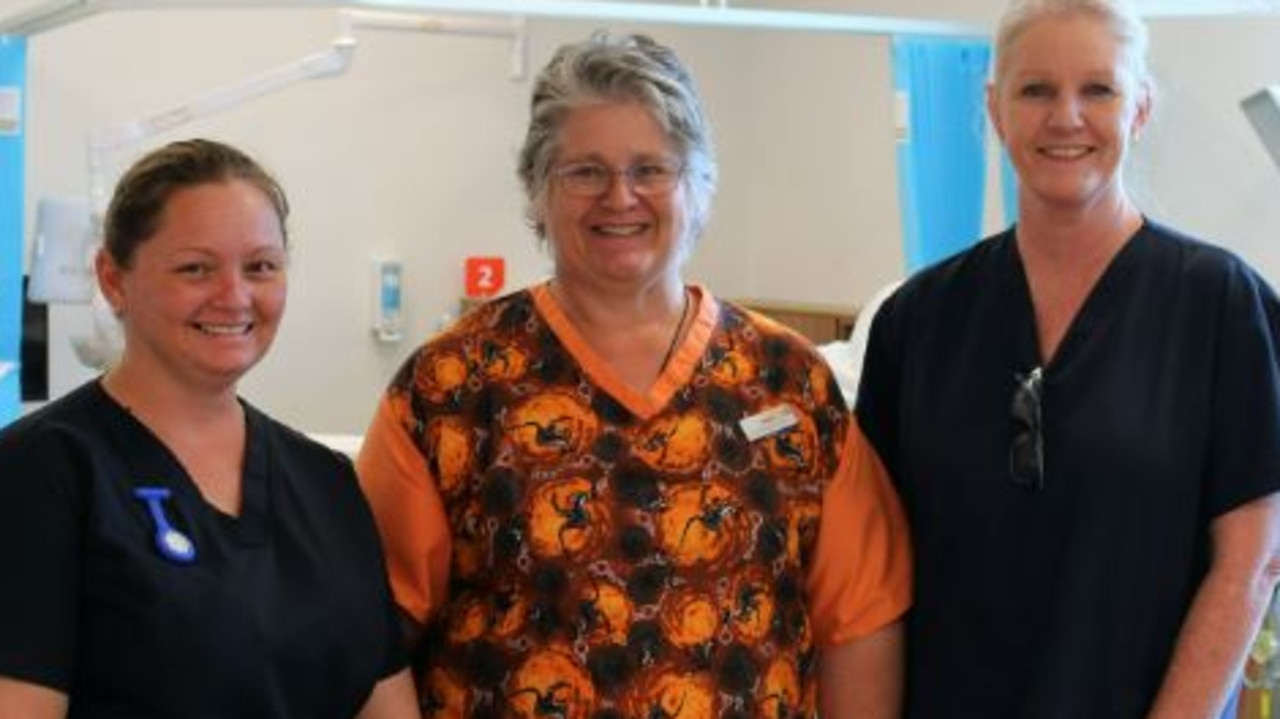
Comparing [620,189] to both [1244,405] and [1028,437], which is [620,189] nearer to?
[1028,437]

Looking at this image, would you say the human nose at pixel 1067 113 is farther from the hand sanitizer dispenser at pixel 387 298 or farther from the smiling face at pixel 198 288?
the hand sanitizer dispenser at pixel 387 298

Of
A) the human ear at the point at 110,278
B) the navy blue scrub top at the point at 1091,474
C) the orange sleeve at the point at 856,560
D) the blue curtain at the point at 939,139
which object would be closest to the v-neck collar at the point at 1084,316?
the navy blue scrub top at the point at 1091,474

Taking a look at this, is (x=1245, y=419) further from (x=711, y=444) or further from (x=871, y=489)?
(x=711, y=444)

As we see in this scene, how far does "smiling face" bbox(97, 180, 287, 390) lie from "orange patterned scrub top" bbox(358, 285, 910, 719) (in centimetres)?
27

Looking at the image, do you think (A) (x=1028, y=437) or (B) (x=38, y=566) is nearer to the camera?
(B) (x=38, y=566)

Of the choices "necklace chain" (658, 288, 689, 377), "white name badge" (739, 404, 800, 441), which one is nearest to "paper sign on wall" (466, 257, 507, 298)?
"necklace chain" (658, 288, 689, 377)

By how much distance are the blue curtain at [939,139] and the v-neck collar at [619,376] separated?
171cm

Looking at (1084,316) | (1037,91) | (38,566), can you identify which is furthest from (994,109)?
(38,566)

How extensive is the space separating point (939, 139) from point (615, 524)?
197 cm

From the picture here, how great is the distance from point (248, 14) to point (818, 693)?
134 inches

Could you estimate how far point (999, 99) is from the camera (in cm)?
149

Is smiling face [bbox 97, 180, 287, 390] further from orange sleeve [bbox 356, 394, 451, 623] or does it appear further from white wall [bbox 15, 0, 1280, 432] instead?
white wall [bbox 15, 0, 1280, 432]

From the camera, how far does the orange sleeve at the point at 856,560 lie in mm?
1573

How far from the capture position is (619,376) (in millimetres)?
1531
